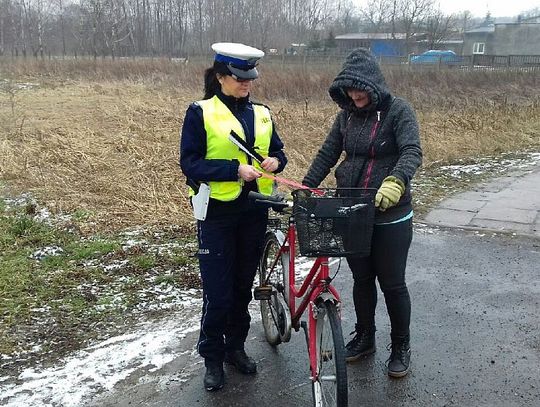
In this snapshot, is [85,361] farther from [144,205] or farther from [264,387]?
[144,205]

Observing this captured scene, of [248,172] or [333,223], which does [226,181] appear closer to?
[248,172]

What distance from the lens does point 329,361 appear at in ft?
9.75

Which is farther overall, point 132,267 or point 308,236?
point 132,267

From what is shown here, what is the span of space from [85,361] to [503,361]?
9.18 feet

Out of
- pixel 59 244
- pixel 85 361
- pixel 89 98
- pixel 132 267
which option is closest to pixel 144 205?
pixel 59 244

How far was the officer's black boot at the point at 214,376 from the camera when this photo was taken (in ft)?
11.4

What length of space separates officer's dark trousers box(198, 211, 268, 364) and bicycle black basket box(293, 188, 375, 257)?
2.45ft

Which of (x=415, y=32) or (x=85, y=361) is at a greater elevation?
(x=415, y=32)

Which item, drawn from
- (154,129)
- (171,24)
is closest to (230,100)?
(154,129)

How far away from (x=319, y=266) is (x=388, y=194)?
22.3 inches

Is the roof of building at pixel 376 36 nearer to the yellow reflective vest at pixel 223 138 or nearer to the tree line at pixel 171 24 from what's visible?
the tree line at pixel 171 24

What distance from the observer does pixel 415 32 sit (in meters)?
60.5

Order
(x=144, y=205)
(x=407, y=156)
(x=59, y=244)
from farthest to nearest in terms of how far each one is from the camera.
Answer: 1. (x=144, y=205)
2. (x=59, y=244)
3. (x=407, y=156)

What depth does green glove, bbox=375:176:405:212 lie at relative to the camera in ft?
9.58
